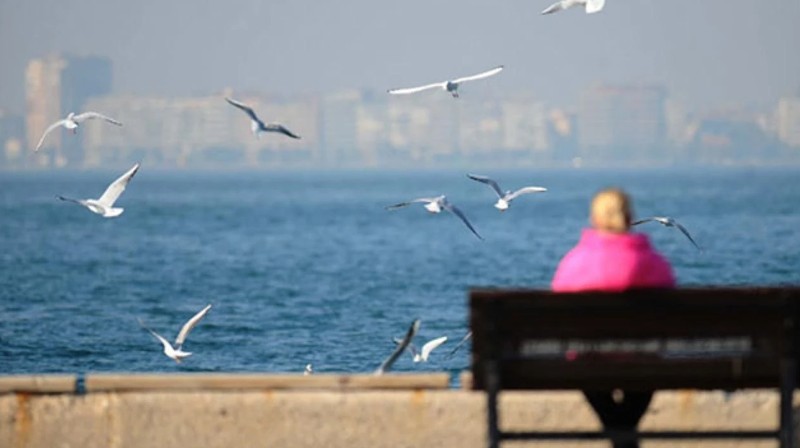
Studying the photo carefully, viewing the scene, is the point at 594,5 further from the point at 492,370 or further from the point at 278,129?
the point at 492,370

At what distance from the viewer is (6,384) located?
7520 mm

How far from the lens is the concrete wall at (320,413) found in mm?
7348

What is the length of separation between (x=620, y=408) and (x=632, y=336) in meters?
0.39

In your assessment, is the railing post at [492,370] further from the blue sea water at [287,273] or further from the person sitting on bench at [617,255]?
the blue sea water at [287,273]

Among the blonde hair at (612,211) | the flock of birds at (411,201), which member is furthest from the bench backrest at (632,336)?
the flock of birds at (411,201)

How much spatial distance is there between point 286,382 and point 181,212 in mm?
86946

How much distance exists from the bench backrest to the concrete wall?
0.63m

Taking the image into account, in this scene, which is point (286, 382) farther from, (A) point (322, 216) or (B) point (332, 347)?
(A) point (322, 216)

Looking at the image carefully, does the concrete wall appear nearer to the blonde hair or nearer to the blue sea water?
the blonde hair

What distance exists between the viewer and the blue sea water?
23.5 metres

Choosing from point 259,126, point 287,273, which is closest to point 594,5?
point 259,126

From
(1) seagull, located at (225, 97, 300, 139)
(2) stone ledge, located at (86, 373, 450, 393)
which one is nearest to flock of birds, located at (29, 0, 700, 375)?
(1) seagull, located at (225, 97, 300, 139)

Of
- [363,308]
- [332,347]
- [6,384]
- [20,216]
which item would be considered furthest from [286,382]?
[20,216]

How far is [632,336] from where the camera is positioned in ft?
21.8
